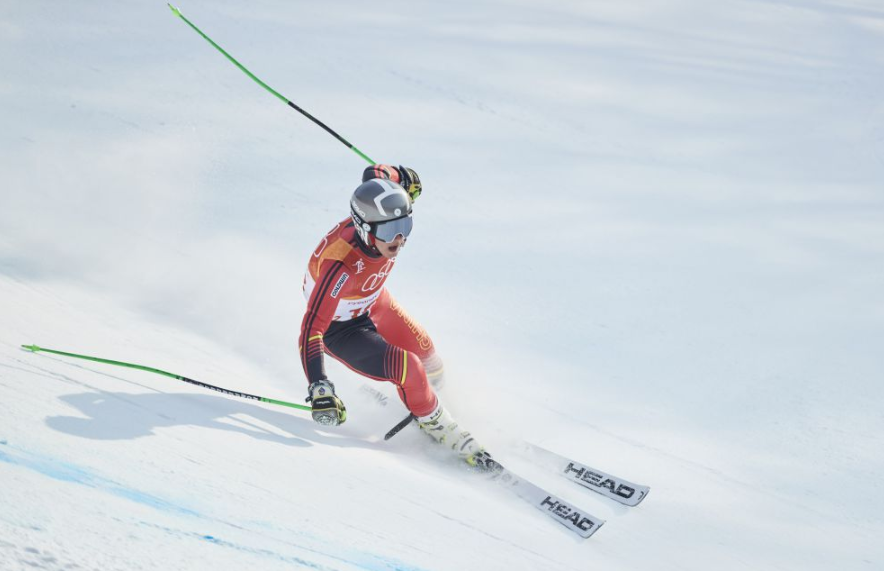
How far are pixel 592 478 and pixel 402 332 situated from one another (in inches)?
48.4

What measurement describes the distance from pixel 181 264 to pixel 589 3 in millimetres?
9004

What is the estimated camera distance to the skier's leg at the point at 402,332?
407cm

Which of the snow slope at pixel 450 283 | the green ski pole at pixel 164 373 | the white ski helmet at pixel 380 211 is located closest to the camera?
the snow slope at pixel 450 283

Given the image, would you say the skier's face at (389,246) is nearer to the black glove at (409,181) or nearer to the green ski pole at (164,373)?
the black glove at (409,181)

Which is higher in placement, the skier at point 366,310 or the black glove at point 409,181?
the black glove at point 409,181

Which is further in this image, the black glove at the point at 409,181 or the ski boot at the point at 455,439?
the black glove at the point at 409,181

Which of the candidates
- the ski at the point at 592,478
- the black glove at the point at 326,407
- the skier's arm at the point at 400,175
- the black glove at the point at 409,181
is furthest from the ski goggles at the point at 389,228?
the ski at the point at 592,478

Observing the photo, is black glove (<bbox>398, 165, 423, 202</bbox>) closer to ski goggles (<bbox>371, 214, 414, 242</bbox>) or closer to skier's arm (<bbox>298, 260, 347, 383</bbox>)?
ski goggles (<bbox>371, 214, 414, 242</bbox>)

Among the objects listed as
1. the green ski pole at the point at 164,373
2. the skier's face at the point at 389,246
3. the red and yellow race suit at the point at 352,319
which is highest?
the skier's face at the point at 389,246

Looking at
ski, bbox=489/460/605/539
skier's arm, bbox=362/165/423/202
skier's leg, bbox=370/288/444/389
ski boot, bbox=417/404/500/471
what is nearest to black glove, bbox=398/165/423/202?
skier's arm, bbox=362/165/423/202

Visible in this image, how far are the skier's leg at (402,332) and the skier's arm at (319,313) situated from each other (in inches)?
20.4

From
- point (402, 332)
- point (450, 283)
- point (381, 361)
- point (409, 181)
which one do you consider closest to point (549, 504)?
point (381, 361)

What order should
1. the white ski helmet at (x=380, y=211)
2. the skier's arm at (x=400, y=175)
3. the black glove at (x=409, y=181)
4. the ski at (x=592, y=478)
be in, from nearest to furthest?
the white ski helmet at (x=380, y=211) → the ski at (x=592, y=478) → the skier's arm at (x=400, y=175) → the black glove at (x=409, y=181)

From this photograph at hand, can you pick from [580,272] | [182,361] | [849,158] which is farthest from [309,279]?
[849,158]
